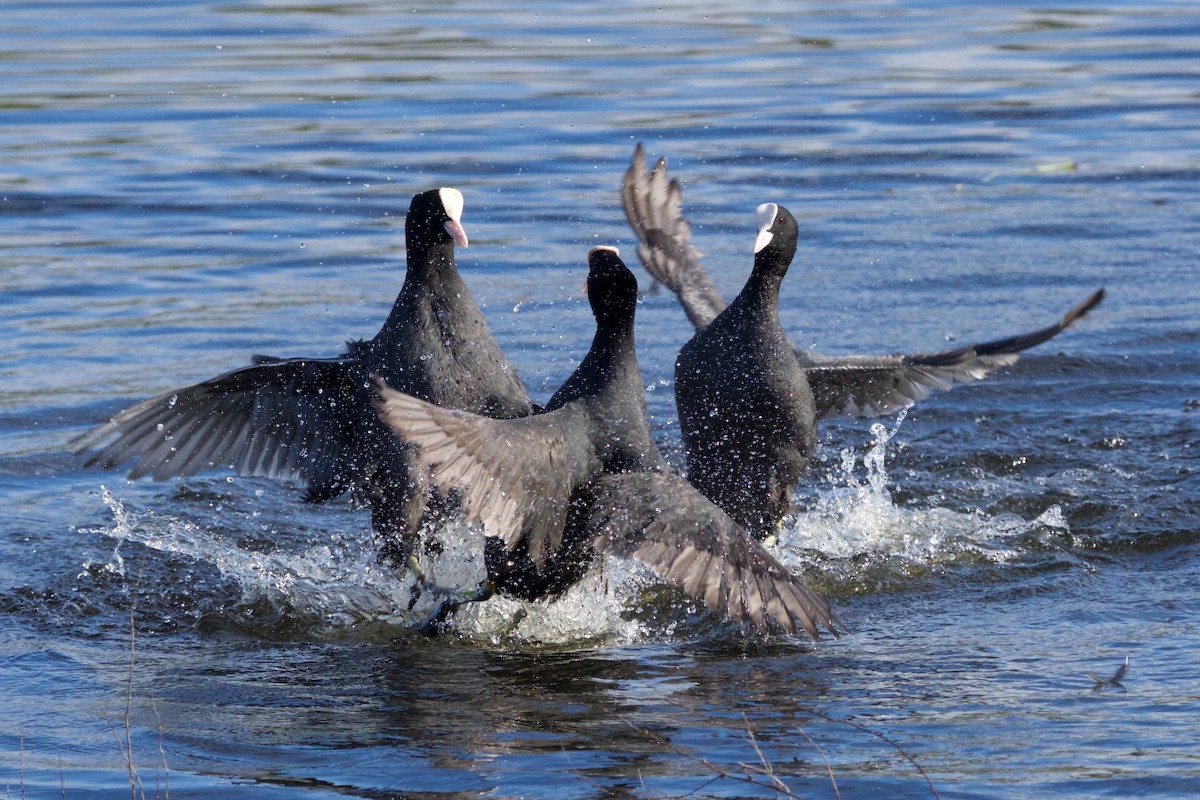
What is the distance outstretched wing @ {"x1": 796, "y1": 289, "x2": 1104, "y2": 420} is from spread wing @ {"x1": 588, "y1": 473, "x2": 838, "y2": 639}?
54.7 inches

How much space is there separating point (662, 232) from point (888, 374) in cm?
110

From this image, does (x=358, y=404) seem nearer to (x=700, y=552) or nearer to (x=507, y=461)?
(x=507, y=461)

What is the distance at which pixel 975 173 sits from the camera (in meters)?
11.1

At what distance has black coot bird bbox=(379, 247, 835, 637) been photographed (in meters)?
4.06

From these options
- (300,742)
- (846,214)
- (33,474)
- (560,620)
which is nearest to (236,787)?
(300,742)

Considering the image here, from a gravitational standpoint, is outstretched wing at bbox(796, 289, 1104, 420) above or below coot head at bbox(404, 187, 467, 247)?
below

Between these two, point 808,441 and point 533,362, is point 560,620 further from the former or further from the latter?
point 533,362

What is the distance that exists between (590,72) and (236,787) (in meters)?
11.8

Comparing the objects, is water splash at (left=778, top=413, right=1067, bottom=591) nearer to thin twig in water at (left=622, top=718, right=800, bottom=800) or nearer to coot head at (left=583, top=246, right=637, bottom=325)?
coot head at (left=583, top=246, right=637, bottom=325)

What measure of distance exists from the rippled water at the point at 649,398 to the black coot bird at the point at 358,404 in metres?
0.27

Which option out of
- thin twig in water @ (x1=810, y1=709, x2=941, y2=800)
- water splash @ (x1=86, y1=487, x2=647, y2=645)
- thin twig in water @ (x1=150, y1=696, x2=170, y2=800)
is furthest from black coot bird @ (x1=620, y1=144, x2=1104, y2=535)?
thin twig in water @ (x1=150, y1=696, x2=170, y2=800)

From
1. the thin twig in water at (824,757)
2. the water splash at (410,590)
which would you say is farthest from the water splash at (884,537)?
the thin twig in water at (824,757)

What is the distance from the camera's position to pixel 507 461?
4.15 meters

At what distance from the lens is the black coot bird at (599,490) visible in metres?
4.06
